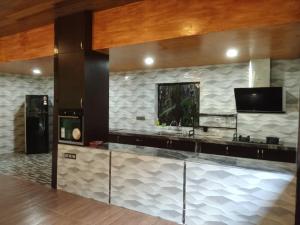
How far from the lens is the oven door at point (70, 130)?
3.13 m

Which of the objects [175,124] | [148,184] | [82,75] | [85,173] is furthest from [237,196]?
[175,124]

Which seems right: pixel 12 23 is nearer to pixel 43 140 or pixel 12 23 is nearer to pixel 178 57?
pixel 178 57

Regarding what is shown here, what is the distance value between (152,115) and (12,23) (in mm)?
3153

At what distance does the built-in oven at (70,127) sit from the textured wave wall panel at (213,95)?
7.67ft

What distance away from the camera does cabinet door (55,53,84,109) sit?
3.09 metres

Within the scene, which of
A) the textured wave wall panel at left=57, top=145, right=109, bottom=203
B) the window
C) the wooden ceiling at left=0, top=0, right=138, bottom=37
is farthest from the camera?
the window

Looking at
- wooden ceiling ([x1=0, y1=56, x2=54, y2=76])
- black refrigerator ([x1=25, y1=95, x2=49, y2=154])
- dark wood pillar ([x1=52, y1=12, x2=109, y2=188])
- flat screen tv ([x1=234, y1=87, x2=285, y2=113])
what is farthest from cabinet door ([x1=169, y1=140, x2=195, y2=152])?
black refrigerator ([x1=25, y1=95, x2=49, y2=154])

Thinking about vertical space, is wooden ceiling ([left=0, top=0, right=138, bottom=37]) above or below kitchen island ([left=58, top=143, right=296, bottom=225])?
above

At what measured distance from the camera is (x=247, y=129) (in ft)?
13.7

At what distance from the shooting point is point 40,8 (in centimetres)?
294

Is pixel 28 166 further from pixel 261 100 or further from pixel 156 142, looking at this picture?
pixel 261 100

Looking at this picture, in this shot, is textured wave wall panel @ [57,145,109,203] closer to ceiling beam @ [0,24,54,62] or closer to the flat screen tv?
ceiling beam @ [0,24,54,62]

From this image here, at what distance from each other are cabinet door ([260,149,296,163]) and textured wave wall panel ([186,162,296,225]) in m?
1.70

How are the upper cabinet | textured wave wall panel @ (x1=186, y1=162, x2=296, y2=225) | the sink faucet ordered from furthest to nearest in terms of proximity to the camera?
1. the sink faucet
2. the upper cabinet
3. textured wave wall panel @ (x1=186, y1=162, x2=296, y2=225)
